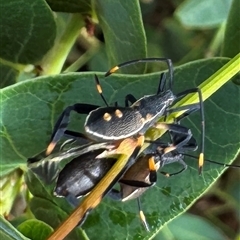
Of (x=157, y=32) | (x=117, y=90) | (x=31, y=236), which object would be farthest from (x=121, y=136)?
(x=157, y=32)

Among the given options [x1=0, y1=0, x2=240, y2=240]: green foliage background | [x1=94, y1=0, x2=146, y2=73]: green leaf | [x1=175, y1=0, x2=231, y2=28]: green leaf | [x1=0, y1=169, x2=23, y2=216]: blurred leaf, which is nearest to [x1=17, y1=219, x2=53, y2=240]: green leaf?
[x1=0, y1=0, x2=240, y2=240]: green foliage background

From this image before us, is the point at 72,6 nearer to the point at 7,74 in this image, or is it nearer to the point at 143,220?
the point at 7,74

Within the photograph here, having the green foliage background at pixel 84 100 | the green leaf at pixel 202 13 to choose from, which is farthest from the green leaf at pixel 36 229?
the green leaf at pixel 202 13

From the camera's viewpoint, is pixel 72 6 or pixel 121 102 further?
pixel 72 6

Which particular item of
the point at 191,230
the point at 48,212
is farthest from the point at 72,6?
the point at 191,230

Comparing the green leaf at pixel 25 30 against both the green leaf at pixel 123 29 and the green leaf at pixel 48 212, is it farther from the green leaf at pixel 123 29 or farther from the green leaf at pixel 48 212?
the green leaf at pixel 48 212

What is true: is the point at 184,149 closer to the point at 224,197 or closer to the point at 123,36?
the point at 123,36

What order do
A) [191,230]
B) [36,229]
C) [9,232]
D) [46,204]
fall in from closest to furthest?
1. [9,232]
2. [36,229]
3. [46,204]
4. [191,230]
